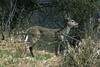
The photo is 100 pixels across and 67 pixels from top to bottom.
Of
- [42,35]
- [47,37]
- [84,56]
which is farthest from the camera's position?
[47,37]

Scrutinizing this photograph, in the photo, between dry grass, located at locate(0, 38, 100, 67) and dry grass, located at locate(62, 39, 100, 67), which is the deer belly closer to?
dry grass, located at locate(0, 38, 100, 67)

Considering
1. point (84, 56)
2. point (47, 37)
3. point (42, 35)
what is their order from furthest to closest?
point (47, 37) < point (42, 35) < point (84, 56)

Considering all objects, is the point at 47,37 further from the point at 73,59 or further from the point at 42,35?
the point at 73,59

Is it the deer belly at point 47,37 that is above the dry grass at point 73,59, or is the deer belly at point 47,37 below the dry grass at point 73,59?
below

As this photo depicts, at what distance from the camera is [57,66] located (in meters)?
11.8

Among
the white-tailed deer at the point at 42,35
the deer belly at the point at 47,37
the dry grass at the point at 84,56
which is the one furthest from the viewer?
the deer belly at the point at 47,37

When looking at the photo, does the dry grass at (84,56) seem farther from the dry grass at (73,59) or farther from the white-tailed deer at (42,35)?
the white-tailed deer at (42,35)

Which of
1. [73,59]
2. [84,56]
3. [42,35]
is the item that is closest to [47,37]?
[42,35]

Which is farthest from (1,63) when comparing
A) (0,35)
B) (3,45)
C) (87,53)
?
(0,35)

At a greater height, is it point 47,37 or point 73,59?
point 73,59

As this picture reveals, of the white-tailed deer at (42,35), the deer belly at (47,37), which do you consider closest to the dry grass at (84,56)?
the white-tailed deer at (42,35)

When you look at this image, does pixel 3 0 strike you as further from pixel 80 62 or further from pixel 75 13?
pixel 80 62

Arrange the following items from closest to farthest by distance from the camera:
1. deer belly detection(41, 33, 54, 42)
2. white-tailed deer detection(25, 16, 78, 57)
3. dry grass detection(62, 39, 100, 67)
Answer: dry grass detection(62, 39, 100, 67) < white-tailed deer detection(25, 16, 78, 57) < deer belly detection(41, 33, 54, 42)

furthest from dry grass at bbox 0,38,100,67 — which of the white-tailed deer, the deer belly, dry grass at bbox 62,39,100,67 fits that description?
the deer belly
